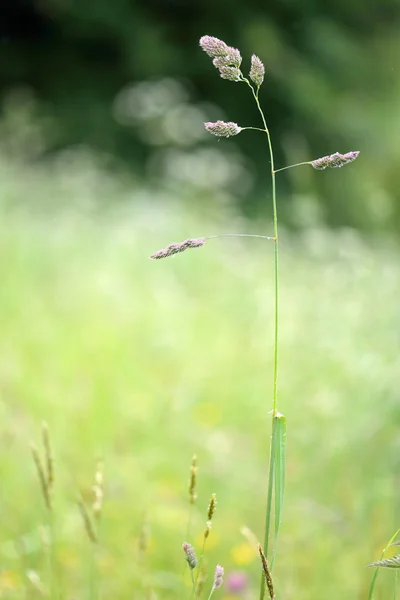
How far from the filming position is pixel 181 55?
240 inches

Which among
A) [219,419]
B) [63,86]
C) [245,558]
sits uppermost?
[63,86]

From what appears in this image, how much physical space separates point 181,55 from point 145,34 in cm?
40

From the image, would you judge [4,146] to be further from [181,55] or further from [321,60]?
[321,60]

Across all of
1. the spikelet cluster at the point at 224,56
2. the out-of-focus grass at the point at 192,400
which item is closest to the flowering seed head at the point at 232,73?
the spikelet cluster at the point at 224,56

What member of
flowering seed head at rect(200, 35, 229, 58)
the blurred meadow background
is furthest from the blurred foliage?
flowering seed head at rect(200, 35, 229, 58)

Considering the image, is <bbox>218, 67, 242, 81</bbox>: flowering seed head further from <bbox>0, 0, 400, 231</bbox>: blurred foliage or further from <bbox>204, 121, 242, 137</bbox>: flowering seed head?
<bbox>0, 0, 400, 231</bbox>: blurred foliage

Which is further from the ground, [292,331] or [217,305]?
[217,305]

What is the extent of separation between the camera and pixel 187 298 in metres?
3.42

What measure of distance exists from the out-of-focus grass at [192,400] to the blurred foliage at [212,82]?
1976 millimetres

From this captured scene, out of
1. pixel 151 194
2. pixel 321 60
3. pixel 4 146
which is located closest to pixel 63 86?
pixel 4 146

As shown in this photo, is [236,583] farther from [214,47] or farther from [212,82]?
[212,82]

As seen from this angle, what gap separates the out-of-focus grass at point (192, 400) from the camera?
1.62 metres

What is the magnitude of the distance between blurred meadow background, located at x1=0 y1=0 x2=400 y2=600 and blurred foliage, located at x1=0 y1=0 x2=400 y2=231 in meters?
0.02

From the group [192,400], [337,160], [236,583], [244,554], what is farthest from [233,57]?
[192,400]
